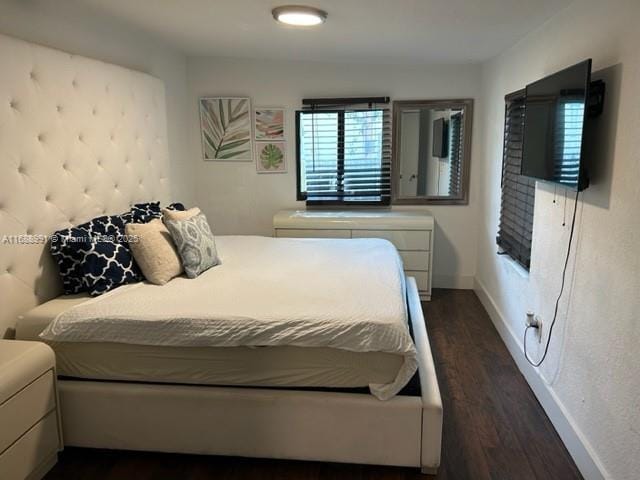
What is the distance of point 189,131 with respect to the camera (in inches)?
177

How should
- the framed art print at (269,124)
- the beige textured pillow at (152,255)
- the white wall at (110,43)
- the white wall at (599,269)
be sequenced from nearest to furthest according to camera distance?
the white wall at (599,269) → the white wall at (110,43) → the beige textured pillow at (152,255) → the framed art print at (269,124)

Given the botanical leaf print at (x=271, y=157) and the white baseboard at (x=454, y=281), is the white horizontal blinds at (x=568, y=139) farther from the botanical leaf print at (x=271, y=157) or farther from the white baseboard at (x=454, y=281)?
the botanical leaf print at (x=271, y=157)

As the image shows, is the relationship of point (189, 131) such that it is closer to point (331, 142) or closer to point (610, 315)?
point (331, 142)

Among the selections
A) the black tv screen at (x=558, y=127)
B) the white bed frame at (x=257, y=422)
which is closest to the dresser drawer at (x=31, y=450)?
the white bed frame at (x=257, y=422)

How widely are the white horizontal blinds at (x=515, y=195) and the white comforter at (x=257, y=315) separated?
3.33ft

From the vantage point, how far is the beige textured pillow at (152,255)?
2.63 metres

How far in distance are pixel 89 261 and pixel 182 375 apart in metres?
0.80

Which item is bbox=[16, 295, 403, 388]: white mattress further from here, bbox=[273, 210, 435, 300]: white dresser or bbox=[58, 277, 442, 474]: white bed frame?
bbox=[273, 210, 435, 300]: white dresser

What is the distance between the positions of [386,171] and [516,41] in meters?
1.63

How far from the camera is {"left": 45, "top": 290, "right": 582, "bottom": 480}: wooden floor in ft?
6.82

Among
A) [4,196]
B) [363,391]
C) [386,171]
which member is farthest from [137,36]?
[363,391]

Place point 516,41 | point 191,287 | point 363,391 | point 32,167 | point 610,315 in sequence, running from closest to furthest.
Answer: point 610,315 < point 363,391 < point 32,167 < point 191,287 < point 516,41

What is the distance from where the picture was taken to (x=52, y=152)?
2451 mm

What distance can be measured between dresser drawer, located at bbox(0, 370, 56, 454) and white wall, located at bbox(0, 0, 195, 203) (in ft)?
5.26
